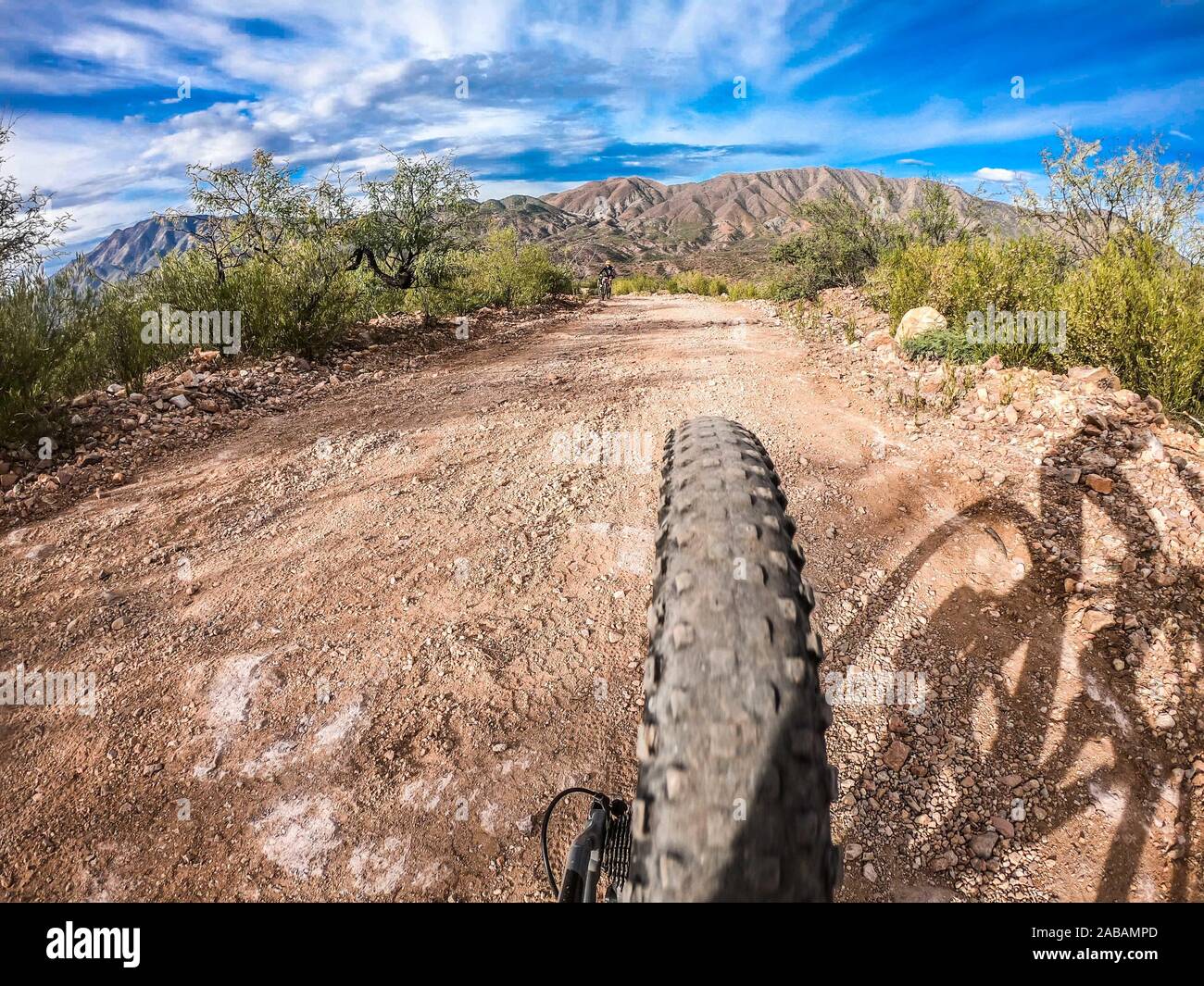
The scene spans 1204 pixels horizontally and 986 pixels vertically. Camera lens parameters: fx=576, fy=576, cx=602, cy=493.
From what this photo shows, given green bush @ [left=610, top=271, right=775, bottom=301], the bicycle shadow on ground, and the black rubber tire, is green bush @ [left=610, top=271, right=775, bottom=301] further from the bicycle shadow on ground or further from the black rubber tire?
the black rubber tire

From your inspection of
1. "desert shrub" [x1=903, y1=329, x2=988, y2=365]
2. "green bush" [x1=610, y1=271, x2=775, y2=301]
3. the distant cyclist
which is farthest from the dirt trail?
"green bush" [x1=610, y1=271, x2=775, y2=301]

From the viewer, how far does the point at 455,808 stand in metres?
2.24

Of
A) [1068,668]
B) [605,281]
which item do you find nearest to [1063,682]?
[1068,668]

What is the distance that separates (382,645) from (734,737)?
95.9 inches

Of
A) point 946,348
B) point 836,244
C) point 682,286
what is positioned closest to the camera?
point 946,348

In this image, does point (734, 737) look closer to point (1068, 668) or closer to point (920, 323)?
point (1068, 668)

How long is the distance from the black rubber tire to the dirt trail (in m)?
1.32

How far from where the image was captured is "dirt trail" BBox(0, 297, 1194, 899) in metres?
2.11

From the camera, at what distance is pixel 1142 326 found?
17.3 feet
